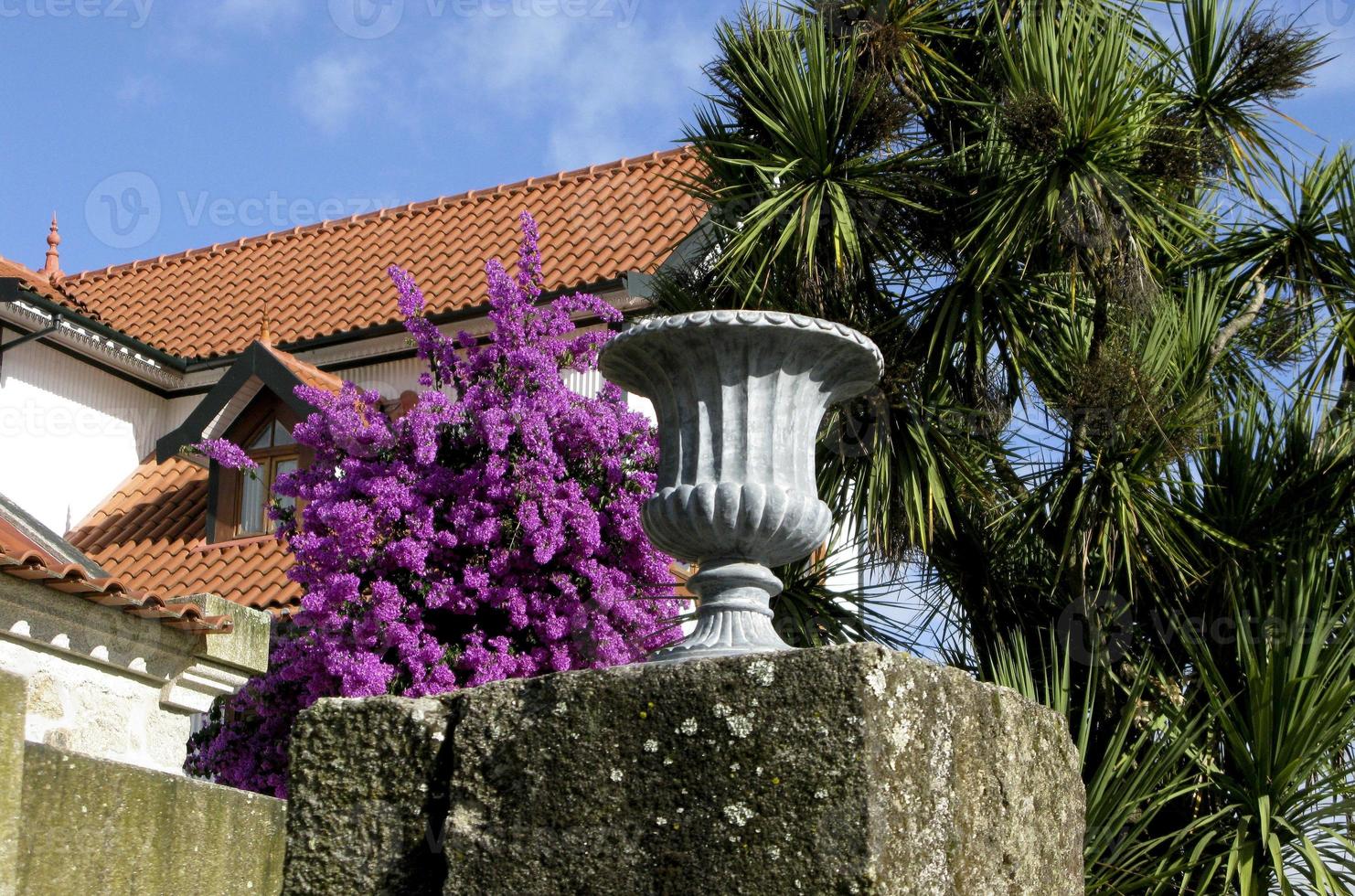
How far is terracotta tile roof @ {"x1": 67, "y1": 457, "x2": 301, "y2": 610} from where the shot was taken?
461 inches

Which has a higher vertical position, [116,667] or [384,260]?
[384,260]

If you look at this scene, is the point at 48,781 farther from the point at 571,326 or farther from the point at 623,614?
the point at 571,326

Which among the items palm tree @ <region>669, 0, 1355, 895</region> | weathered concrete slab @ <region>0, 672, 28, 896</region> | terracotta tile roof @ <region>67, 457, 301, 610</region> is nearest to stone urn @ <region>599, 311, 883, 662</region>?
weathered concrete slab @ <region>0, 672, 28, 896</region>

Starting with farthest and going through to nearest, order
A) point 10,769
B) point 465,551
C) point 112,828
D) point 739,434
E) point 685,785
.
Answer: point 465,551 → point 739,434 → point 685,785 → point 112,828 → point 10,769

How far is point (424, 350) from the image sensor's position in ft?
29.9

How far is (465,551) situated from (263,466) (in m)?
5.03

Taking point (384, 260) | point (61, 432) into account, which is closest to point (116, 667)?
point (61, 432)

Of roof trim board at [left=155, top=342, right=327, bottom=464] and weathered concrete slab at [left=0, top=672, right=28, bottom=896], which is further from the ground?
roof trim board at [left=155, top=342, right=327, bottom=464]

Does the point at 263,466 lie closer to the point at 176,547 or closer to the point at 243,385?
the point at 243,385

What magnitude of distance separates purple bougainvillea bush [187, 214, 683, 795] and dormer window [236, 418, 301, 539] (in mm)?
4008

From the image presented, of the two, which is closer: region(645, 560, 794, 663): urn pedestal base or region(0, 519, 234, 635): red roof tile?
region(645, 560, 794, 663): urn pedestal base

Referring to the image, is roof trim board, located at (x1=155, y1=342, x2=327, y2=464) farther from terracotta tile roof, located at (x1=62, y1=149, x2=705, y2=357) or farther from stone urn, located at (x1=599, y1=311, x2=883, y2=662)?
stone urn, located at (x1=599, y1=311, x2=883, y2=662)

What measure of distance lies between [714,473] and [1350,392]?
6.30 m

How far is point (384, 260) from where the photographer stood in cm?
1495
